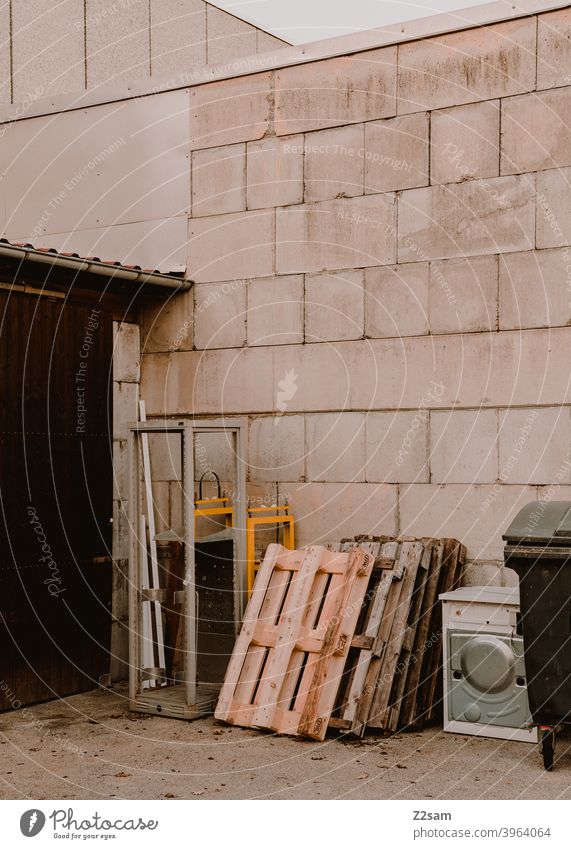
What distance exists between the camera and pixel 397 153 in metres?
7.88

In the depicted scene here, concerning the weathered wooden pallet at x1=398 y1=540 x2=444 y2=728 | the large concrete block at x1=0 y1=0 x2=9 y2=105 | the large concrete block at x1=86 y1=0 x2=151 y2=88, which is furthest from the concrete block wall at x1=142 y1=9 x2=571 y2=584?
the large concrete block at x1=86 y1=0 x2=151 y2=88

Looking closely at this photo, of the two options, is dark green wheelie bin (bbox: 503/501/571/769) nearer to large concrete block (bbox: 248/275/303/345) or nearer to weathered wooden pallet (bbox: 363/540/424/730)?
weathered wooden pallet (bbox: 363/540/424/730)

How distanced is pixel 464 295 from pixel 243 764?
375 centimetres

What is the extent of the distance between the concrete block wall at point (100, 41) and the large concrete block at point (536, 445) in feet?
21.7

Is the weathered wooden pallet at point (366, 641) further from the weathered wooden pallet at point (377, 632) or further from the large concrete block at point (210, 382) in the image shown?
the large concrete block at point (210, 382)

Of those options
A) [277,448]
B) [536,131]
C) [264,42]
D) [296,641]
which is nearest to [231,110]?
[536,131]

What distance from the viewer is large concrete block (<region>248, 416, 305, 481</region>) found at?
327 inches

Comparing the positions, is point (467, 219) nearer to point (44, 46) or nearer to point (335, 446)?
point (335, 446)

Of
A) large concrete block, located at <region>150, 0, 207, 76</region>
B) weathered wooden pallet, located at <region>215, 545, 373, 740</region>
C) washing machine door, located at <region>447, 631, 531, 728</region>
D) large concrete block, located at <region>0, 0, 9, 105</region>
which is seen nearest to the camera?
washing machine door, located at <region>447, 631, 531, 728</region>

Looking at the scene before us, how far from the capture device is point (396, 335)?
788cm

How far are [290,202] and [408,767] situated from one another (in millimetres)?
4600

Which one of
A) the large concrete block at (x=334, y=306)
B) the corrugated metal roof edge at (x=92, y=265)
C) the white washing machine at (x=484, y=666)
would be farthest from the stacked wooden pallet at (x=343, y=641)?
the corrugated metal roof edge at (x=92, y=265)

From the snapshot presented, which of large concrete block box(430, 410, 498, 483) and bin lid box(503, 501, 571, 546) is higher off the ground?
large concrete block box(430, 410, 498, 483)

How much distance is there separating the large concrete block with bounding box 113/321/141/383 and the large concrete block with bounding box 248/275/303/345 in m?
1.16
